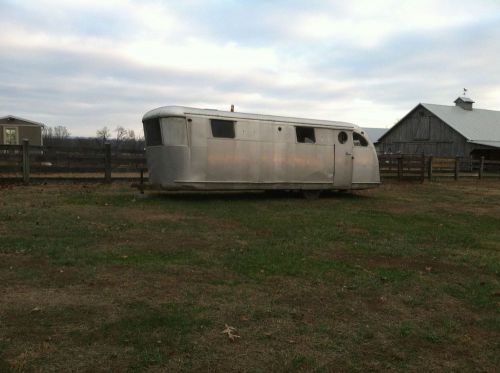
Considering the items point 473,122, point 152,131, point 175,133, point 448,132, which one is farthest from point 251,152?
point 473,122

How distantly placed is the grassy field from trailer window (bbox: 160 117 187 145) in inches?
108

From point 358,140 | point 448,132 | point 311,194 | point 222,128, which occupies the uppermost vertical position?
point 448,132

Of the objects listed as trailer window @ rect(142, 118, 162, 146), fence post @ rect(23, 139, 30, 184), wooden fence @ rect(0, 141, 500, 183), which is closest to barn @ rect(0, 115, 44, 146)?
wooden fence @ rect(0, 141, 500, 183)

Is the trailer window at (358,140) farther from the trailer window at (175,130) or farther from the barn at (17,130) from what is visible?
the barn at (17,130)

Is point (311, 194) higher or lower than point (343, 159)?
lower

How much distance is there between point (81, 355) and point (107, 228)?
513 cm

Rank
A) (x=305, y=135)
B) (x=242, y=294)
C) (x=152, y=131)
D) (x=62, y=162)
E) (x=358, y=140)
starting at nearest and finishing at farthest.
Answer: (x=242, y=294)
(x=152, y=131)
(x=305, y=135)
(x=358, y=140)
(x=62, y=162)

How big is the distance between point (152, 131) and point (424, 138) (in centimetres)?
3971

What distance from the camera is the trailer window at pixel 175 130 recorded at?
12.2 meters

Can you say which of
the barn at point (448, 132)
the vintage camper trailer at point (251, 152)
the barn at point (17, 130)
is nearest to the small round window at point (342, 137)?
the vintage camper trailer at point (251, 152)

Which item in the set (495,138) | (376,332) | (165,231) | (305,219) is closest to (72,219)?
(165,231)

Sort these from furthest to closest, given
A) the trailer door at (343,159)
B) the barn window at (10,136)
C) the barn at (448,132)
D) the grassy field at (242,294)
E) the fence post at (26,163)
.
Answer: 1. the barn at (448,132)
2. the barn window at (10,136)
3. the fence post at (26,163)
4. the trailer door at (343,159)
5. the grassy field at (242,294)

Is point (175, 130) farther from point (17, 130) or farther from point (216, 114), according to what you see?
point (17, 130)

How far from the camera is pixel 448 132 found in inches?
1748
